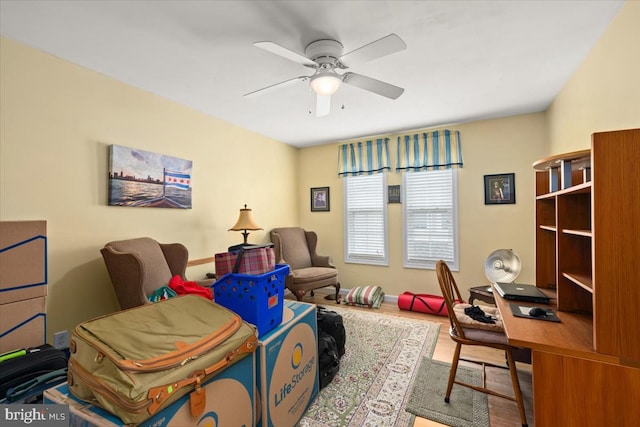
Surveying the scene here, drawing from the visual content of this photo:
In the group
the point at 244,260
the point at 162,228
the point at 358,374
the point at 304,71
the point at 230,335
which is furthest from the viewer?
the point at 162,228

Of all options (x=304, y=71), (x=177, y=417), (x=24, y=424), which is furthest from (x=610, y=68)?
(x=24, y=424)

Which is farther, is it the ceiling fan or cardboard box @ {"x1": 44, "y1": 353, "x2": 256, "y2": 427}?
the ceiling fan

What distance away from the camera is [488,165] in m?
3.61

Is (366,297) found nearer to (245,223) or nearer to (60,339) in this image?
(245,223)

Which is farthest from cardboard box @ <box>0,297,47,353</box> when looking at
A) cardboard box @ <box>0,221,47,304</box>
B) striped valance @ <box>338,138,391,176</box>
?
striped valance @ <box>338,138,391,176</box>

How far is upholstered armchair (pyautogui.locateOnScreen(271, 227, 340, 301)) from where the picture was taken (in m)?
3.63

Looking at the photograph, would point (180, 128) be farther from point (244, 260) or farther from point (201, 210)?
point (244, 260)

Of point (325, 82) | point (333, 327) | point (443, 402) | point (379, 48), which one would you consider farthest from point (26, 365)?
point (379, 48)

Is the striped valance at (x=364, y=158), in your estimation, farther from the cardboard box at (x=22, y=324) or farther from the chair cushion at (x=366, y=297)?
the cardboard box at (x=22, y=324)

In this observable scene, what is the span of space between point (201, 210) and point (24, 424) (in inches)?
93.6

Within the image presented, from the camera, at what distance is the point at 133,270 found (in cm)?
214

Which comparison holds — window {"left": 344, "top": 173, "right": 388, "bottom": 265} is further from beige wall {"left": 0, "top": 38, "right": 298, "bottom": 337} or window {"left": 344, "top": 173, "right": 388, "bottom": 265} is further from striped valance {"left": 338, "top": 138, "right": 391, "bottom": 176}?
beige wall {"left": 0, "top": 38, "right": 298, "bottom": 337}

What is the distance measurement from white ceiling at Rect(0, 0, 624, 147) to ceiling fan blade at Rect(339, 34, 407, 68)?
0.22 metres

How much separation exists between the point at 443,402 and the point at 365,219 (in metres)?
2.81
